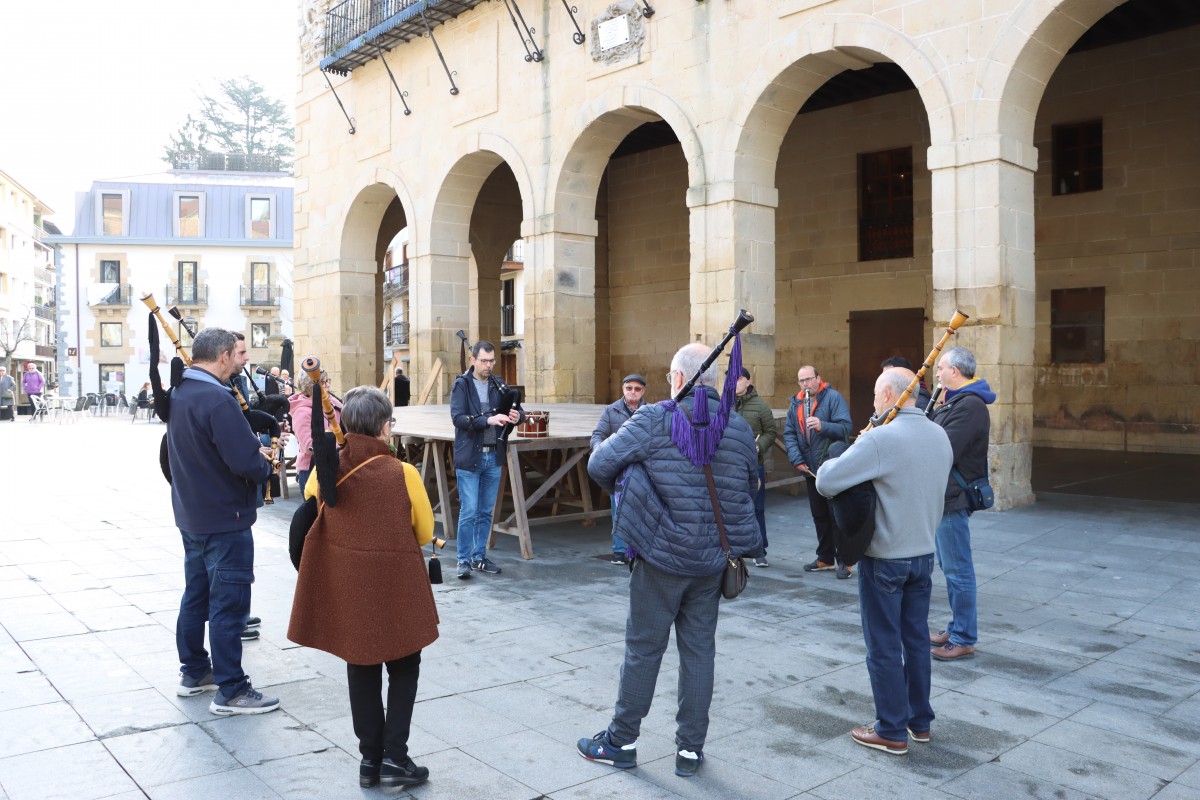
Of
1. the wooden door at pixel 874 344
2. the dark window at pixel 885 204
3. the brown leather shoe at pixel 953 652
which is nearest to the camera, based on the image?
the brown leather shoe at pixel 953 652

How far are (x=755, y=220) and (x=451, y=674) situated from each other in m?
8.29

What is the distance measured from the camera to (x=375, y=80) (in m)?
17.2

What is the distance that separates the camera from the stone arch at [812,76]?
957cm

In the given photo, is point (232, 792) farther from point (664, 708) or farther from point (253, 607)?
point (253, 607)

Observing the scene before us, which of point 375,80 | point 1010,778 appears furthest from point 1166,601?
point 375,80

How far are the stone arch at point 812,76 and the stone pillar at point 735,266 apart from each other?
0.27 m

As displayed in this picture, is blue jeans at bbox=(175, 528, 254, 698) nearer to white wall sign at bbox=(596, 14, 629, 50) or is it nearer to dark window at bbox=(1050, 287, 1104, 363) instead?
white wall sign at bbox=(596, 14, 629, 50)

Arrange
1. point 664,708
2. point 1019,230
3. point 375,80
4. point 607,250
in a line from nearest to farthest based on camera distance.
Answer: point 664,708, point 1019,230, point 375,80, point 607,250

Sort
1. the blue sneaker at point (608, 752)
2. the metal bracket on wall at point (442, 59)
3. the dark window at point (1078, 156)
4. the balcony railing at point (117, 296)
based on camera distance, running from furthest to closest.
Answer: the balcony railing at point (117, 296) < the metal bracket on wall at point (442, 59) < the dark window at point (1078, 156) < the blue sneaker at point (608, 752)

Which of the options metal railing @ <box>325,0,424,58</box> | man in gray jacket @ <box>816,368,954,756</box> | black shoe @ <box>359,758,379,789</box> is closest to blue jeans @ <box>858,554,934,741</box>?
man in gray jacket @ <box>816,368,954,756</box>

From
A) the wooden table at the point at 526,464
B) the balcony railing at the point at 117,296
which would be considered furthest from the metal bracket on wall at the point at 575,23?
the balcony railing at the point at 117,296

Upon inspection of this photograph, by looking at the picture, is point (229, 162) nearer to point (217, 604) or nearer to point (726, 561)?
point (217, 604)

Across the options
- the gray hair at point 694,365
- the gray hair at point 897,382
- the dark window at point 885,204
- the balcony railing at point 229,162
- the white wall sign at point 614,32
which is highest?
the balcony railing at point 229,162

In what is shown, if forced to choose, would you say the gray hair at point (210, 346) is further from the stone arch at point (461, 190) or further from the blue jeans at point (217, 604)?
the stone arch at point (461, 190)
